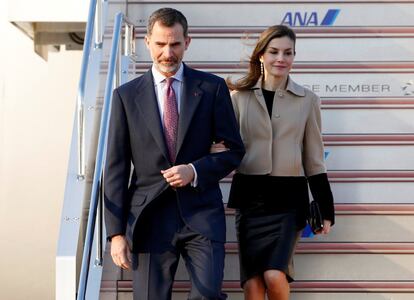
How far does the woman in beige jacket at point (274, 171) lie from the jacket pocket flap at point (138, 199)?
27.0 inches

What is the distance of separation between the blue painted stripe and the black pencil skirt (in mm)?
1736

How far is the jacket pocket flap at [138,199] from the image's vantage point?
3840 millimetres

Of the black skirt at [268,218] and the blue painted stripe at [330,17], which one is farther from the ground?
the blue painted stripe at [330,17]

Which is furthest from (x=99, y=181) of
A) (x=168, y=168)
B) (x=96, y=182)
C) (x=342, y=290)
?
(x=342, y=290)

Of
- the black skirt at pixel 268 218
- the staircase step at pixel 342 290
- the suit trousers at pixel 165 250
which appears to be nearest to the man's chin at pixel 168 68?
the suit trousers at pixel 165 250

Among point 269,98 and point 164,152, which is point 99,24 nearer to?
point 269,98

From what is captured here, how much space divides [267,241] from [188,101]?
0.89 metres

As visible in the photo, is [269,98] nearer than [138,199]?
No

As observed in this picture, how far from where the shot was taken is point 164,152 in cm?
383

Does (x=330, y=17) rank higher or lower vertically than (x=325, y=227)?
higher

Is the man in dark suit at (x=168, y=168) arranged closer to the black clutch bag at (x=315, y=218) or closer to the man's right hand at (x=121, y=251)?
the man's right hand at (x=121, y=251)

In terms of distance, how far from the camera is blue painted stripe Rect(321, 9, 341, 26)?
223 inches

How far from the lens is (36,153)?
25.9 ft

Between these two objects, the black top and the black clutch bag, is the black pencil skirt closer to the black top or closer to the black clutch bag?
the black clutch bag
